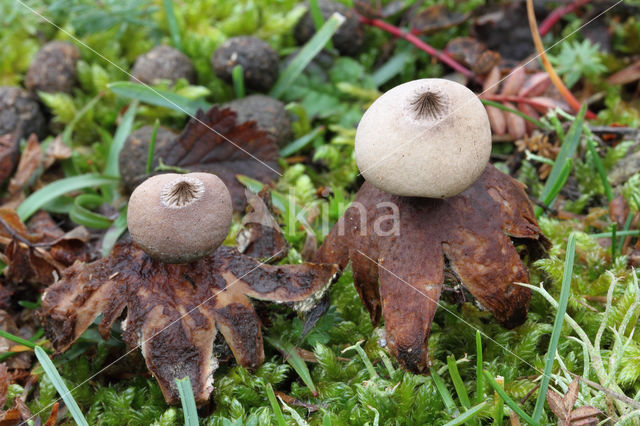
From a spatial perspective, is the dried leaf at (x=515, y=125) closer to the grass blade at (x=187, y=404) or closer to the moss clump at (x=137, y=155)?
the moss clump at (x=137, y=155)

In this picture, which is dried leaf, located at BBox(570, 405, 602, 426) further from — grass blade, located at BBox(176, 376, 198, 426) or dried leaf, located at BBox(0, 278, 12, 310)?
dried leaf, located at BBox(0, 278, 12, 310)

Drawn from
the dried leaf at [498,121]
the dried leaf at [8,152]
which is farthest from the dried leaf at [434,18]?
the dried leaf at [8,152]

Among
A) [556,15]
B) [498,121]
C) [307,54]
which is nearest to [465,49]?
[498,121]

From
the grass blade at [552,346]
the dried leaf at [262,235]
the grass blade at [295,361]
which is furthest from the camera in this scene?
the dried leaf at [262,235]

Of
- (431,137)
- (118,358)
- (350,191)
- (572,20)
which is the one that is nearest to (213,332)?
(118,358)

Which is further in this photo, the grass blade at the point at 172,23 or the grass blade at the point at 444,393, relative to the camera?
the grass blade at the point at 172,23

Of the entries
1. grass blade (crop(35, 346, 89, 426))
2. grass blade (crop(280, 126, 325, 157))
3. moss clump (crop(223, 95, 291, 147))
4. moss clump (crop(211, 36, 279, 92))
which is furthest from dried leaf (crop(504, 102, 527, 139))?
grass blade (crop(35, 346, 89, 426))

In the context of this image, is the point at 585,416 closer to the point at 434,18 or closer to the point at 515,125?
the point at 515,125
